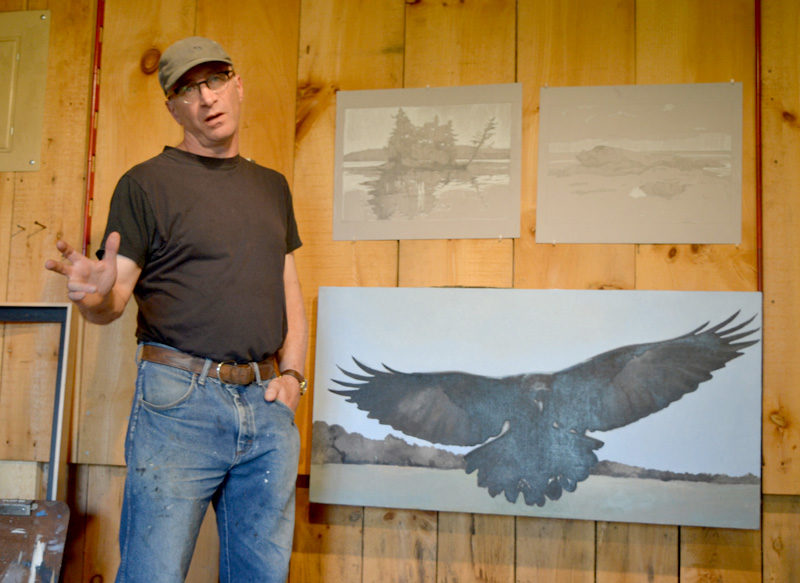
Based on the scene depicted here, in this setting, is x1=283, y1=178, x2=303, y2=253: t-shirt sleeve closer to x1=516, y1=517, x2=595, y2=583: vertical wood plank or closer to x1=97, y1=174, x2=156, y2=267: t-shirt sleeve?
x1=97, y1=174, x2=156, y2=267: t-shirt sleeve

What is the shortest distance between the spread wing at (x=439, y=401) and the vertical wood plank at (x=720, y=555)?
0.57m

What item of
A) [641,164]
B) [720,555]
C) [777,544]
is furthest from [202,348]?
[777,544]

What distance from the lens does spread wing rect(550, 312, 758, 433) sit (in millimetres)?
1873

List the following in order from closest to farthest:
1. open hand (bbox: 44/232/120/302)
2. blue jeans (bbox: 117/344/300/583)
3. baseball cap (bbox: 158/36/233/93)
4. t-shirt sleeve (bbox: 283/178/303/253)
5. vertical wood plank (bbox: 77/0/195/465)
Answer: open hand (bbox: 44/232/120/302), blue jeans (bbox: 117/344/300/583), baseball cap (bbox: 158/36/233/93), t-shirt sleeve (bbox: 283/178/303/253), vertical wood plank (bbox: 77/0/195/465)

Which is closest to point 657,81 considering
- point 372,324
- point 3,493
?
point 372,324

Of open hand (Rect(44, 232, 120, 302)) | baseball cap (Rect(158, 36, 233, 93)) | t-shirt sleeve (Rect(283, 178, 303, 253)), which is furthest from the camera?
t-shirt sleeve (Rect(283, 178, 303, 253))

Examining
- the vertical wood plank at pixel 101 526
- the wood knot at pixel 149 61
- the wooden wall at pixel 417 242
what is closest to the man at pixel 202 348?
the wooden wall at pixel 417 242

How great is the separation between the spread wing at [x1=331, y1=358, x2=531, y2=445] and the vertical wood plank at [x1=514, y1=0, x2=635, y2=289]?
0.31 metres

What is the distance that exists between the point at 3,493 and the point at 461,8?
77.5 inches

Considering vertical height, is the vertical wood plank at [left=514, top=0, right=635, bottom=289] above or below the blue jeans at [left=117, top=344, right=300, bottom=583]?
above

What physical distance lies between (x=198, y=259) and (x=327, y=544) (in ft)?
3.08

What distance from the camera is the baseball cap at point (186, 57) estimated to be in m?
1.66

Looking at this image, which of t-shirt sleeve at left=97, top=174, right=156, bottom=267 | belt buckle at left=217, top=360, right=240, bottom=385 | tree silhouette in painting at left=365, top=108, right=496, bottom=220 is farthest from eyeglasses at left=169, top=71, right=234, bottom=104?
belt buckle at left=217, top=360, right=240, bottom=385

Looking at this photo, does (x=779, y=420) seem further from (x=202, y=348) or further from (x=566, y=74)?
(x=202, y=348)
